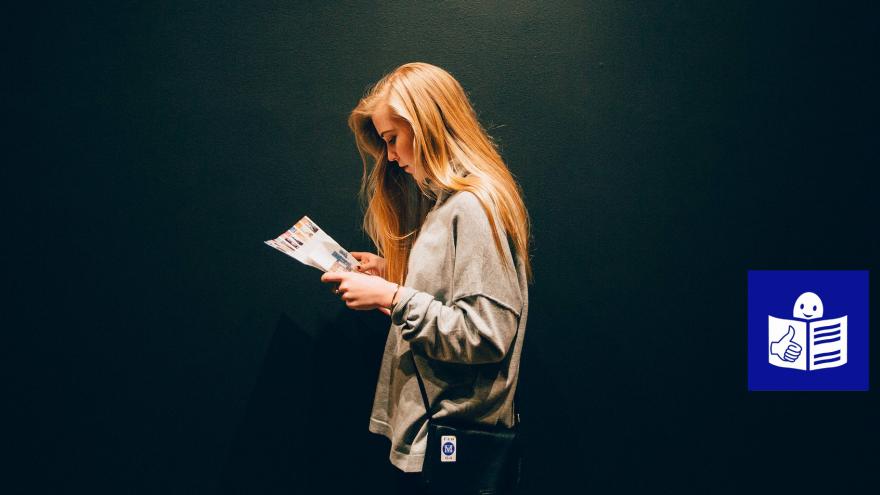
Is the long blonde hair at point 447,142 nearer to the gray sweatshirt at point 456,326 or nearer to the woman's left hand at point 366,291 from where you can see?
the gray sweatshirt at point 456,326

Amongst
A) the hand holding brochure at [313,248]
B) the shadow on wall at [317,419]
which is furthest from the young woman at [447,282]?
the shadow on wall at [317,419]

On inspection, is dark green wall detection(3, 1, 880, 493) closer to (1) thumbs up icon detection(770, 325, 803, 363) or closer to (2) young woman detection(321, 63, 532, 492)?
(1) thumbs up icon detection(770, 325, 803, 363)

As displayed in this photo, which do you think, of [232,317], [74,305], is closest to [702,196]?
[232,317]

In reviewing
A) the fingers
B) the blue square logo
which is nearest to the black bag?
the fingers

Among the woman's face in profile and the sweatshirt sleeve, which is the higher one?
the woman's face in profile

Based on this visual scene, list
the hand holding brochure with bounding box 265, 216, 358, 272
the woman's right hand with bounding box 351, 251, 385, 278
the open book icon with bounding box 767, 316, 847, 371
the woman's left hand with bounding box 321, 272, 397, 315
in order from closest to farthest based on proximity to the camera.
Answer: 1. the woman's left hand with bounding box 321, 272, 397, 315
2. the hand holding brochure with bounding box 265, 216, 358, 272
3. the woman's right hand with bounding box 351, 251, 385, 278
4. the open book icon with bounding box 767, 316, 847, 371

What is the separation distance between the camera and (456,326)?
1401 millimetres

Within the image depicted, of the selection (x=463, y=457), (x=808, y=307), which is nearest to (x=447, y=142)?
(x=463, y=457)

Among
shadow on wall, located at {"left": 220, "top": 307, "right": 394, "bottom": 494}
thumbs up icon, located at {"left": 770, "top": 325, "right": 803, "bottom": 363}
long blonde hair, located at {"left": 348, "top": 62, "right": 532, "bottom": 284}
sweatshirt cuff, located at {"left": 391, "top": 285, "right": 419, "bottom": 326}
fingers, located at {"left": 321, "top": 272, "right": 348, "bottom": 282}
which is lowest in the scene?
shadow on wall, located at {"left": 220, "top": 307, "right": 394, "bottom": 494}

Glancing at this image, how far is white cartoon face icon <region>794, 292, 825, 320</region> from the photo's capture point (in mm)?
2150

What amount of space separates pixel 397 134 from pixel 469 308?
517 mm

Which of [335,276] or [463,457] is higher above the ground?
[335,276]

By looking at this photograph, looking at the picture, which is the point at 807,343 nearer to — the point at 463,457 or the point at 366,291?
the point at 463,457

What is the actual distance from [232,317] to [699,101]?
183 centimetres
